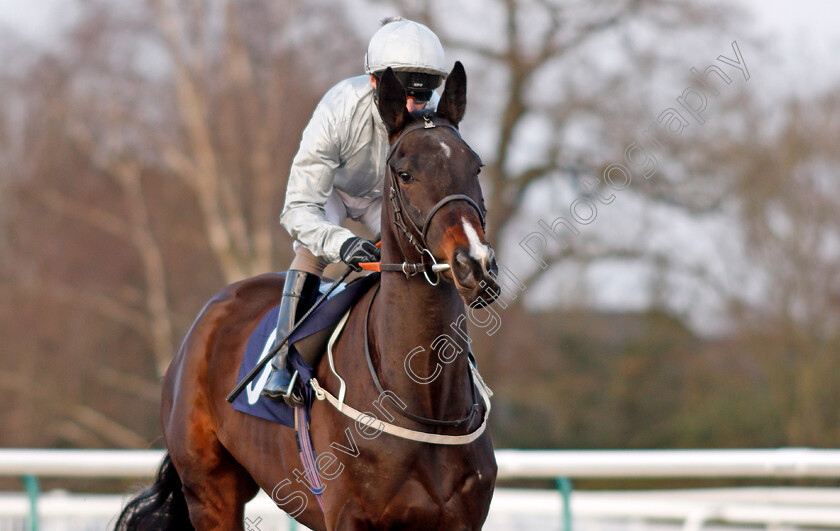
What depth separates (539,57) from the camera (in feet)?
47.1

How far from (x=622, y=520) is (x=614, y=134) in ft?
24.6

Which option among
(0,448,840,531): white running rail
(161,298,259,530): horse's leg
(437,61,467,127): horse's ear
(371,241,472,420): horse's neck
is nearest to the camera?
(371,241,472,420): horse's neck

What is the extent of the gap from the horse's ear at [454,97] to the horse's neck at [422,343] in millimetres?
507

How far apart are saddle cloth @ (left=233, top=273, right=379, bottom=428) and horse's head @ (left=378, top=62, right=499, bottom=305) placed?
52cm

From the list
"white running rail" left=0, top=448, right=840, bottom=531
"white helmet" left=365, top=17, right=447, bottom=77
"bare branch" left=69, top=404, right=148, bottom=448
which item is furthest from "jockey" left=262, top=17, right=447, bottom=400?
"bare branch" left=69, top=404, right=148, bottom=448

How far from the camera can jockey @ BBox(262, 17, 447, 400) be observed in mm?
3570

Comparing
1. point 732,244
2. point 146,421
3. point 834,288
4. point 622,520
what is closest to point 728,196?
point 732,244

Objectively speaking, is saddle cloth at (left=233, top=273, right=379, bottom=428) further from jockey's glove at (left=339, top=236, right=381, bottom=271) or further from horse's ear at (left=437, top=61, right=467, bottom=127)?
horse's ear at (left=437, top=61, right=467, bottom=127)

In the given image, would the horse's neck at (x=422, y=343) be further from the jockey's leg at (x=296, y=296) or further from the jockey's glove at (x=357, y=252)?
the jockey's leg at (x=296, y=296)

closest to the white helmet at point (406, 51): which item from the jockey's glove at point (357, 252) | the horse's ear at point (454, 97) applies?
the horse's ear at point (454, 97)

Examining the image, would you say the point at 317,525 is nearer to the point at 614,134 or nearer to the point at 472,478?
the point at 472,478

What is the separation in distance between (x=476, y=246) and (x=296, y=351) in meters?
1.26

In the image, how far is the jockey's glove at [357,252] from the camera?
11.3 ft

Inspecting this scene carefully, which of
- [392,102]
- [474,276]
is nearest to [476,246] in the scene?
[474,276]
